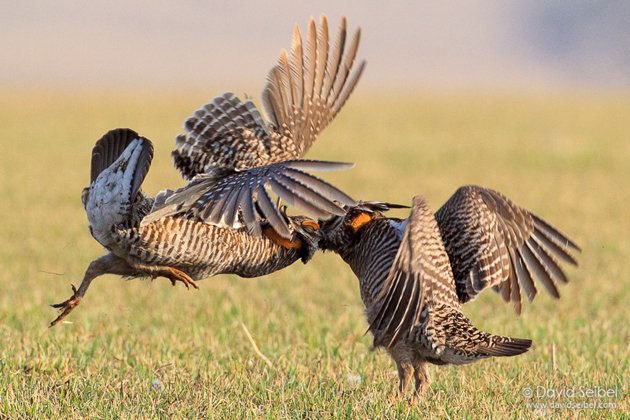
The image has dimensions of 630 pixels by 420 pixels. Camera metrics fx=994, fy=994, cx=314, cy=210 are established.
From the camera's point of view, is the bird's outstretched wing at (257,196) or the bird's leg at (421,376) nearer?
the bird's outstretched wing at (257,196)

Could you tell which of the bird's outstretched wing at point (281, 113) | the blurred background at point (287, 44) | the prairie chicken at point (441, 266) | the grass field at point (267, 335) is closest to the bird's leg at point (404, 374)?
the prairie chicken at point (441, 266)

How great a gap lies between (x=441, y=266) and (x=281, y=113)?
7.36 feet

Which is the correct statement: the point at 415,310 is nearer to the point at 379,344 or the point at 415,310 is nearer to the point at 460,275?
the point at 379,344

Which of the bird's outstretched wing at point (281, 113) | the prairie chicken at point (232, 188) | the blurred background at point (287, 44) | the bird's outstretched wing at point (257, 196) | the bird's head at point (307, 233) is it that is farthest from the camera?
the blurred background at point (287, 44)

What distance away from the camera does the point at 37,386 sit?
5125 millimetres

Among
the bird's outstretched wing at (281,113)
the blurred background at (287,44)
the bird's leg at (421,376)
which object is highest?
the blurred background at (287,44)

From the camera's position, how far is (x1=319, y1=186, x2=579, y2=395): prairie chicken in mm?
4852

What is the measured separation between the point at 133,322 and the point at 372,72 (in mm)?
103872

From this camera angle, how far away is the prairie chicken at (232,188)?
15.7 ft

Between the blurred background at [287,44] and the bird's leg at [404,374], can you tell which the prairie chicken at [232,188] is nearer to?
the bird's leg at [404,374]

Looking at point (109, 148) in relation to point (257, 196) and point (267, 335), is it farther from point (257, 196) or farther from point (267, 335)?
point (267, 335)

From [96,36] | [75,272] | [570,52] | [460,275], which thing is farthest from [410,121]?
[570,52]

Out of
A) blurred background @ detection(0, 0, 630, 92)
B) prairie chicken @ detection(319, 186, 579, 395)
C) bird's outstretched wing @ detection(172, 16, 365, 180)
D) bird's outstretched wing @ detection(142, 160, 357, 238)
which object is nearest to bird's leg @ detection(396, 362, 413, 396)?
prairie chicken @ detection(319, 186, 579, 395)

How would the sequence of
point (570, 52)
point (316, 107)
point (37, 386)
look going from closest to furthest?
point (37, 386) → point (316, 107) → point (570, 52)
